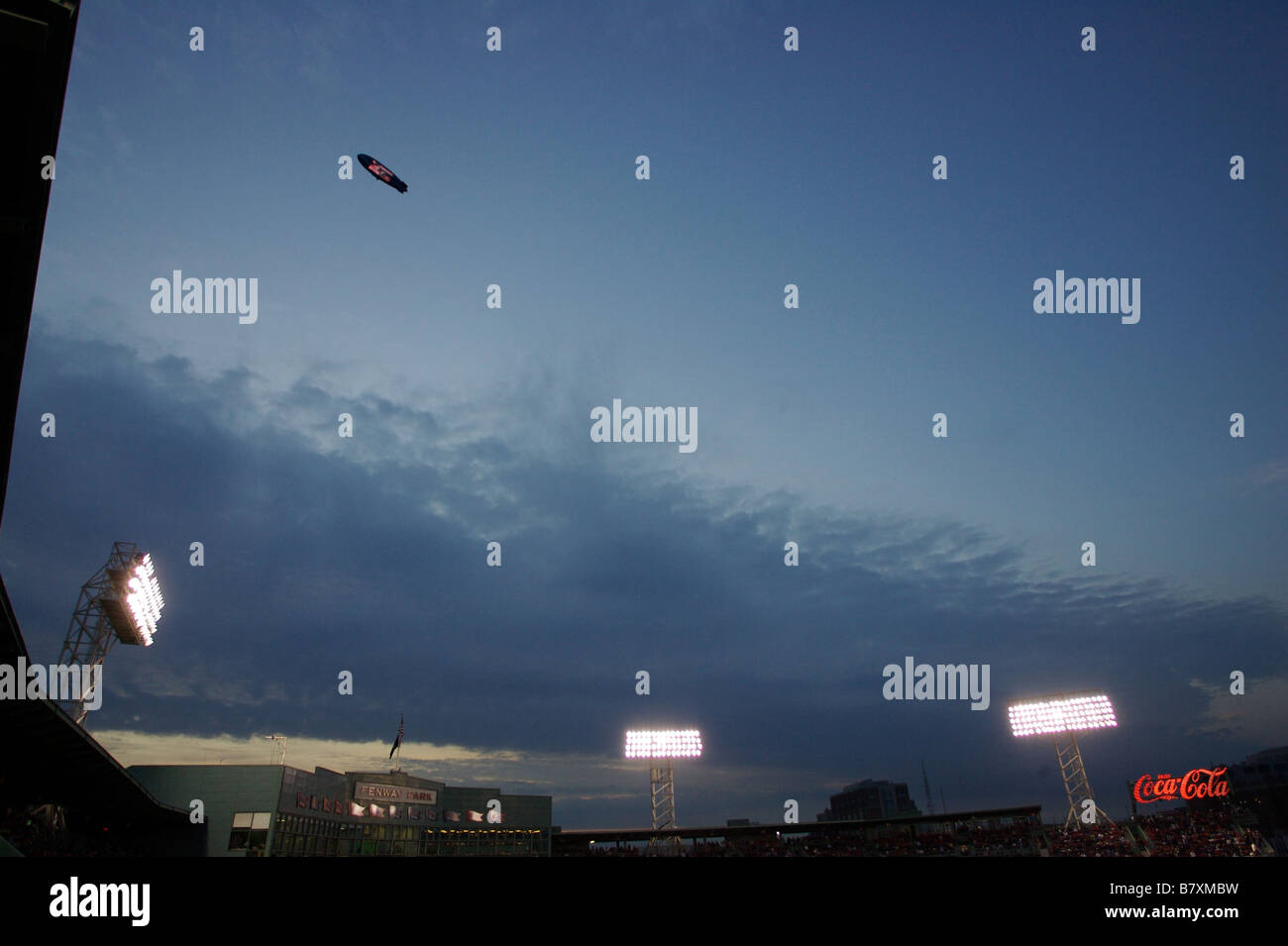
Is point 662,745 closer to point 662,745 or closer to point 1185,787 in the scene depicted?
point 662,745

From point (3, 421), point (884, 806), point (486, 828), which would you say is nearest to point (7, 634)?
point (3, 421)

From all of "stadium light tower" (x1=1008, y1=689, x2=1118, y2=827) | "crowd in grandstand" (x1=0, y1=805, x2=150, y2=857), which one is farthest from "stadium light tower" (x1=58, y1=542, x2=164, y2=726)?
"stadium light tower" (x1=1008, y1=689, x2=1118, y2=827)

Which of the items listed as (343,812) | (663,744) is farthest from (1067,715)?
(343,812)

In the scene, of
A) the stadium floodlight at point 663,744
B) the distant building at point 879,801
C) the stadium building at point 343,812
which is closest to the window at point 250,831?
the stadium building at point 343,812

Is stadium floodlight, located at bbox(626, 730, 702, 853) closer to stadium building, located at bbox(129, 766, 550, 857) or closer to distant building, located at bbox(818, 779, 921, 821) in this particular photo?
stadium building, located at bbox(129, 766, 550, 857)

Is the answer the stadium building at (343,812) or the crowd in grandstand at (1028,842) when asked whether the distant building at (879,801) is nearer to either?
the crowd in grandstand at (1028,842)
